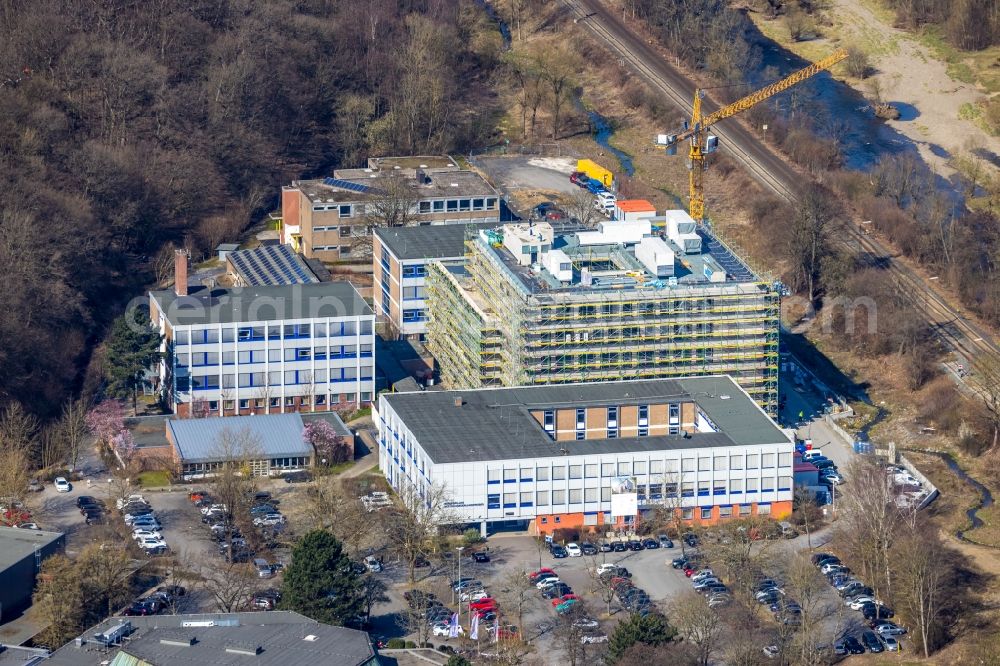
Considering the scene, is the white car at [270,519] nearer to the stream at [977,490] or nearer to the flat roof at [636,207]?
the flat roof at [636,207]

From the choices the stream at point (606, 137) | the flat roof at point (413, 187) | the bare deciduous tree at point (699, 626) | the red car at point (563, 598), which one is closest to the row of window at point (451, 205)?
the flat roof at point (413, 187)

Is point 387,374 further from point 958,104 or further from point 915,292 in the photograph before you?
point 958,104

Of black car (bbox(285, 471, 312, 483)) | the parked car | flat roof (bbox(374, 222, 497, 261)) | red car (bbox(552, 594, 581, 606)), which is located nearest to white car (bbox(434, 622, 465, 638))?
red car (bbox(552, 594, 581, 606))

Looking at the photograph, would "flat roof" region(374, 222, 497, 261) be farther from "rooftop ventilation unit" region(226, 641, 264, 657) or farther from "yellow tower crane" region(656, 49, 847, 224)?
"rooftop ventilation unit" region(226, 641, 264, 657)

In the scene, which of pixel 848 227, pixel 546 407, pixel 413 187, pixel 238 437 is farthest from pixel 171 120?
pixel 546 407

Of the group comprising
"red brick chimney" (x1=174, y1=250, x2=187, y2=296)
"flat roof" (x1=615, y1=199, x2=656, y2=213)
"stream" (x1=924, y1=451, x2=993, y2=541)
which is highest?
"flat roof" (x1=615, y1=199, x2=656, y2=213)

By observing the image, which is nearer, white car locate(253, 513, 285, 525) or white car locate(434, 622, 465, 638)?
white car locate(434, 622, 465, 638)

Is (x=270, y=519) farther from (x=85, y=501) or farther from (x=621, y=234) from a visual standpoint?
(x=621, y=234)
